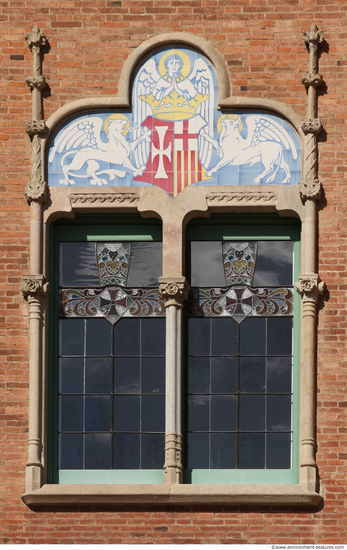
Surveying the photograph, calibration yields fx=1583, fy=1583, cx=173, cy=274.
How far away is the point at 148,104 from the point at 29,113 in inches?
51.8

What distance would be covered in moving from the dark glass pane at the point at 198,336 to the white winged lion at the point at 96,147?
5.73ft

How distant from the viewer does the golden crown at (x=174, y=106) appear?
17391mm

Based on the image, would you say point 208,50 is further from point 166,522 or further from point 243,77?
point 166,522

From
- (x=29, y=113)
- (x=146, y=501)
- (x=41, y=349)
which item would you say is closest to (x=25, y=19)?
(x=29, y=113)

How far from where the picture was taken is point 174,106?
17.4 meters

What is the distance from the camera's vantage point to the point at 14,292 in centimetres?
1698

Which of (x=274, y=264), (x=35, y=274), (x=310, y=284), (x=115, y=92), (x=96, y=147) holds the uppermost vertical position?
(x=115, y=92)

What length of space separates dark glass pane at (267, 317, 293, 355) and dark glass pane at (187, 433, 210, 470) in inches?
46.2

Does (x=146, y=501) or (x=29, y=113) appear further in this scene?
(x=29, y=113)

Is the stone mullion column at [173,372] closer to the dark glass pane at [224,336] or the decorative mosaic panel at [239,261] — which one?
the dark glass pane at [224,336]

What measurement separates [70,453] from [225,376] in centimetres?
183

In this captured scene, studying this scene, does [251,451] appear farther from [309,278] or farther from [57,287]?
[57,287]

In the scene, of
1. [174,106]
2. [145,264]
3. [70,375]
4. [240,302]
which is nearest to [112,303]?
[145,264]

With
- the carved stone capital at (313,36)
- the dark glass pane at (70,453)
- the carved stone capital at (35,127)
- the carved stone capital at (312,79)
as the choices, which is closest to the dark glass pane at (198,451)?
the dark glass pane at (70,453)
